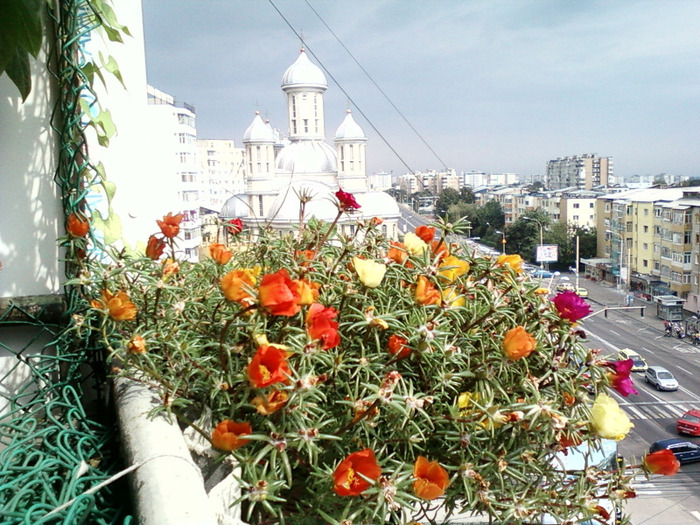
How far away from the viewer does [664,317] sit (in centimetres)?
1205

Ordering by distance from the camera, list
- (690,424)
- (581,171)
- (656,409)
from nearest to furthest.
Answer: (690,424)
(656,409)
(581,171)

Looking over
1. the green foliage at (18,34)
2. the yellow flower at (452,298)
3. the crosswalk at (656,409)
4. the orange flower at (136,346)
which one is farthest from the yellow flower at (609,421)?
Answer: the crosswalk at (656,409)

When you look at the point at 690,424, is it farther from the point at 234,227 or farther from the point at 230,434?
the point at 230,434

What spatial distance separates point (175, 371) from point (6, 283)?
0.28 metres

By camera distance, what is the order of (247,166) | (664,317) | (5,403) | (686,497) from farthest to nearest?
(247,166) < (664,317) < (686,497) < (5,403)

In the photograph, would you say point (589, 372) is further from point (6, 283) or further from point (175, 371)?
point (6, 283)

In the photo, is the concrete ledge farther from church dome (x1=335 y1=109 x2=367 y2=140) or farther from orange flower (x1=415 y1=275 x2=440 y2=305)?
church dome (x1=335 y1=109 x2=367 y2=140)

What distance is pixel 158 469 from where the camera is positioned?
0.38m

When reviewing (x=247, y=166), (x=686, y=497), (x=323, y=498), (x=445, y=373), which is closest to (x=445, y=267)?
(x=445, y=373)

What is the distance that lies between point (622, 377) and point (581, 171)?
4077cm

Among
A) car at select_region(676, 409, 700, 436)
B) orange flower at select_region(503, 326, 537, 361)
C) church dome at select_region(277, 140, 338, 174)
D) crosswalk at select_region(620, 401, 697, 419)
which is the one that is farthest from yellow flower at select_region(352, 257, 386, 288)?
church dome at select_region(277, 140, 338, 174)

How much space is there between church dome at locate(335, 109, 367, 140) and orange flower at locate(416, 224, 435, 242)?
12.2m

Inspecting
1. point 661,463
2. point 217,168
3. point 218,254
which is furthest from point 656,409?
point 217,168

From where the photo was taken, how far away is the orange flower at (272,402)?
395mm
